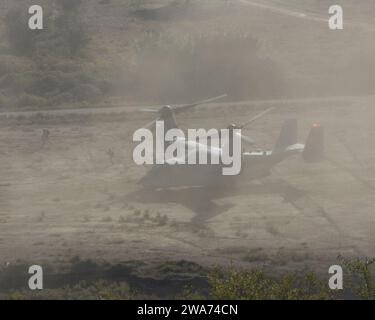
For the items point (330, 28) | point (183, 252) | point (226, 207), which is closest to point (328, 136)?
point (226, 207)

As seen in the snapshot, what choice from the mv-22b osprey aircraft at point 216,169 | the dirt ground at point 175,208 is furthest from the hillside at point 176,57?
the mv-22b osprey aircraft at point 216,169

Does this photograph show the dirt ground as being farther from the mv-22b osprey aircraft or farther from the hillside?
the hillside

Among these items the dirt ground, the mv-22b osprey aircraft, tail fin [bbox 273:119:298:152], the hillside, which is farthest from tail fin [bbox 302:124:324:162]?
the hillside

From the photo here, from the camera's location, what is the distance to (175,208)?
34.2m

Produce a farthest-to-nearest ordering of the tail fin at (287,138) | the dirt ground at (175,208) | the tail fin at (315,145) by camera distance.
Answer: the tail fin at (287,138), the tail fin at (315,145), the dirt ground at (175,208)

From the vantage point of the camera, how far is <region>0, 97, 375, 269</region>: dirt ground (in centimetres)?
2808

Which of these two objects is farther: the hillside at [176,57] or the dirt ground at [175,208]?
the hillside at [176,57]

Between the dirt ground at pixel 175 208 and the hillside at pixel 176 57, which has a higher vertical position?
the hillside at pixel 176 57

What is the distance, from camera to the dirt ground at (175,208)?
92.1 ft

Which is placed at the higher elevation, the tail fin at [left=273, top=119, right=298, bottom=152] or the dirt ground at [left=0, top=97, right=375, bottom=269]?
the tail fin at [left=273, top=119, right=298, bottom=152]

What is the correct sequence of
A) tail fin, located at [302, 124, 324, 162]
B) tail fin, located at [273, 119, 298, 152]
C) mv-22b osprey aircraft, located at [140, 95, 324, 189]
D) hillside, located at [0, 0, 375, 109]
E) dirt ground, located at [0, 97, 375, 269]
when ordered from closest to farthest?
dirt ground, located at [0, 97, 375, 269]
mv-22b osprey aircraft, located at [140, 95, 324, 189]
tail fin, located at [302, 124, 324, 162]
tail fin, located at [273, 119, 298, 152]
hillside, located at [0, 0, 375, 109]

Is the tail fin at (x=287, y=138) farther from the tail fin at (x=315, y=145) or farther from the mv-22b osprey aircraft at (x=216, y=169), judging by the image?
the tail fin at (x=315, y=145)

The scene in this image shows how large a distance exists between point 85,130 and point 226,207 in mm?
22779

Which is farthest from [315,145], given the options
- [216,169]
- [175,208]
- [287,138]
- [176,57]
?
[176,57]
